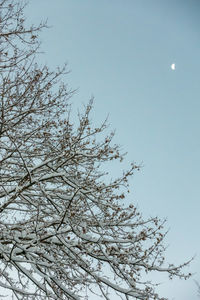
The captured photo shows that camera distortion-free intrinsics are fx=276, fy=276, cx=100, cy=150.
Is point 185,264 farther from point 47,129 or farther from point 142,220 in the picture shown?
point 47,129

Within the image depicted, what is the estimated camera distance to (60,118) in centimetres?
619

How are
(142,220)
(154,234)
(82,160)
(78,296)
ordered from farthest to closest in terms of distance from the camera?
(82,160), (142,220), (154,234), (78,296)

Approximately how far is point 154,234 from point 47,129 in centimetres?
316

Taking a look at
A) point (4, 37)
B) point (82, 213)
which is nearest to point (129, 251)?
point (82, 213)

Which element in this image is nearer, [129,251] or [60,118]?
[129,251]

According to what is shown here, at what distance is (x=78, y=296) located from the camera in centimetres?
518

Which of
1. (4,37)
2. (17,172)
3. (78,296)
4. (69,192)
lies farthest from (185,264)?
(4,37)

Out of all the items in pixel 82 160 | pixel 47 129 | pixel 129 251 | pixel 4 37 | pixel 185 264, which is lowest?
pixel 185 264

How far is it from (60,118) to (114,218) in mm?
2476

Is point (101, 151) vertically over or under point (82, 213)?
over

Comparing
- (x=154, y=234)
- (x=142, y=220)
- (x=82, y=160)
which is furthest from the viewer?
(x=82, y=160)

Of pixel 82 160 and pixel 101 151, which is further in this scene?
pixel 82 160

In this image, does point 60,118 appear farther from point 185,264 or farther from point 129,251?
point 185,264

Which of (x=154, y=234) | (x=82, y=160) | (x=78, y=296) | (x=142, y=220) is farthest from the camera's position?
(x=82, y=160)
